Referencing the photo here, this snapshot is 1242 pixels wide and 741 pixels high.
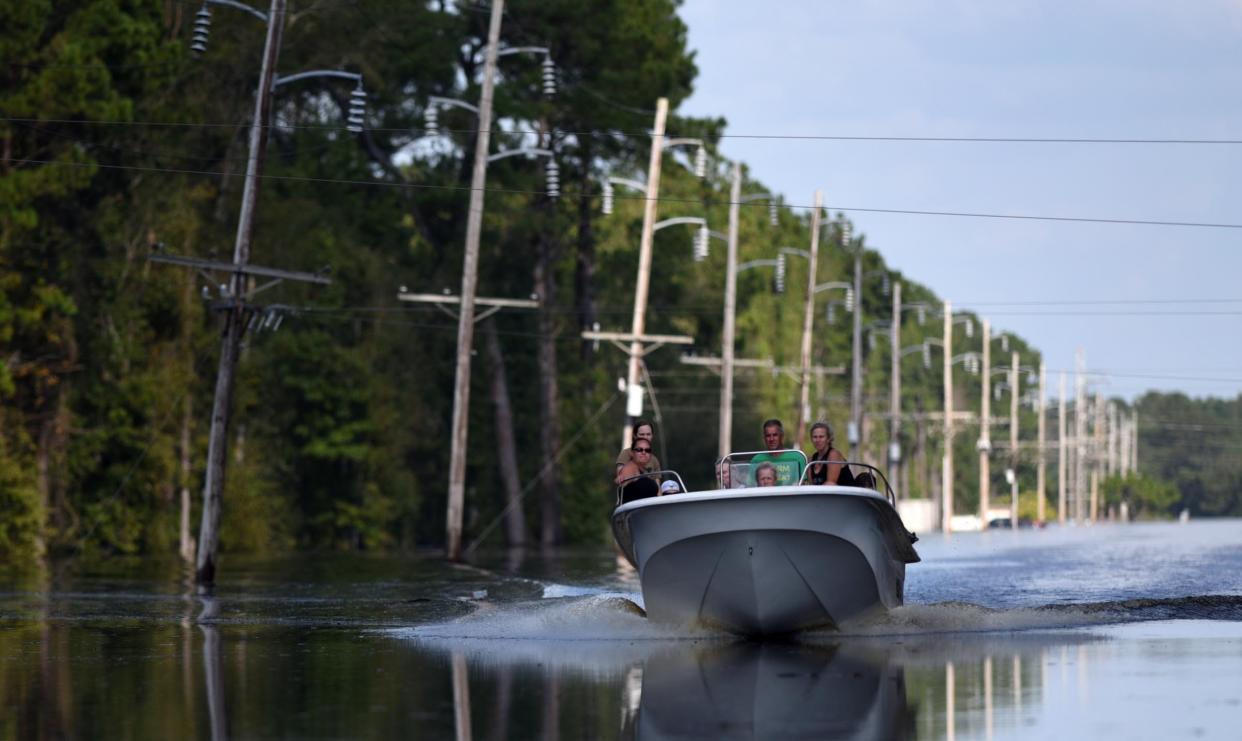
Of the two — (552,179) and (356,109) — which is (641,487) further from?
(552,179)

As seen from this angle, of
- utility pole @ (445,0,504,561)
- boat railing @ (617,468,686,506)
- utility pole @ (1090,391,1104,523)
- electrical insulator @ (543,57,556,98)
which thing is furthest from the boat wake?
utility pole @ (1090,391,1104,523)

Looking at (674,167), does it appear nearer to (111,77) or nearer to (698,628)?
(111,77)

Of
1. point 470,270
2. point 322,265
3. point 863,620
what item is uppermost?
point 322,265

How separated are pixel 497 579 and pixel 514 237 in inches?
1456

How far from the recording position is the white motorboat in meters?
17.4

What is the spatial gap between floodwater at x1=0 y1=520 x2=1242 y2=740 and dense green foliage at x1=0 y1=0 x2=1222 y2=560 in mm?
12095

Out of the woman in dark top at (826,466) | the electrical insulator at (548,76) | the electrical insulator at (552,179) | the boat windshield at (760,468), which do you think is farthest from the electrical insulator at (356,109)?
the boat windshield at (760,468)

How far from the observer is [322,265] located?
65.2m

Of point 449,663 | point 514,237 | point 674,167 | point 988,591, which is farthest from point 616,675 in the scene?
point 674,167

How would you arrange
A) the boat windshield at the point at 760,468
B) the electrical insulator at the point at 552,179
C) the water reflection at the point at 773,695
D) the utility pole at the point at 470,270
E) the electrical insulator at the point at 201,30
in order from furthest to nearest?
1. the electrical insulator at the point at 552,179
2. the utility pole at the point at 470,270
3. the electrical insulator at the point at 201,30
4. the boat windshield at the point at 760,468
5. the water reflection at the point at 773,695

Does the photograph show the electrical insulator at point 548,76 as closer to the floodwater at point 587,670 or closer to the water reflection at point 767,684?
the floodwater at point 587,670

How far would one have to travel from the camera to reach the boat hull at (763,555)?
1736cm

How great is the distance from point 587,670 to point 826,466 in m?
4.56

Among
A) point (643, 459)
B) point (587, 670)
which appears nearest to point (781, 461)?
point (643, 459)
